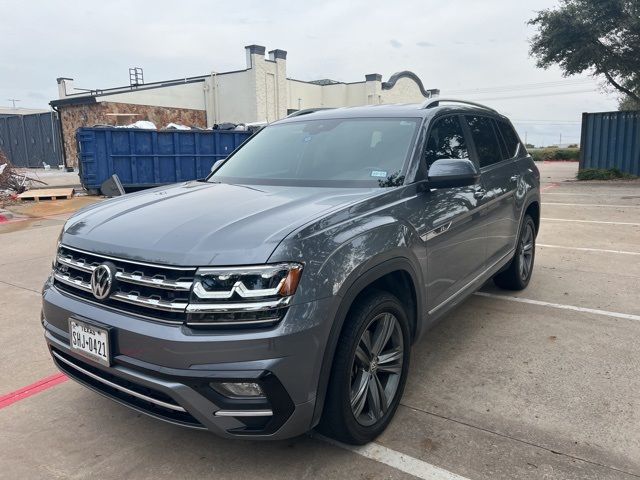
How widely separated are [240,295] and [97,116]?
24.6 meters

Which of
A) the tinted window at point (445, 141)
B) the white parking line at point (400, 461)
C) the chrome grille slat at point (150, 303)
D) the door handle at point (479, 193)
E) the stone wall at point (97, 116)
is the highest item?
the stone wall at point (97, 116)

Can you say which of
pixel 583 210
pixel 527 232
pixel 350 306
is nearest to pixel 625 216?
pixel 583 210

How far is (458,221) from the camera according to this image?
144 inches

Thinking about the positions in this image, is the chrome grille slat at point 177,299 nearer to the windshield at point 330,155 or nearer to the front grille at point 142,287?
the front grille at point 142,287

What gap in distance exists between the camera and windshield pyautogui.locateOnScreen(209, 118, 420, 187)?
3.38 meters

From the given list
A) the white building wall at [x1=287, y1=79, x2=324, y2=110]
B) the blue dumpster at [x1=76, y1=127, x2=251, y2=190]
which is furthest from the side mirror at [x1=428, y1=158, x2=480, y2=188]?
the white building wall at [x1=287, y1=79, x2=324, y2=110]

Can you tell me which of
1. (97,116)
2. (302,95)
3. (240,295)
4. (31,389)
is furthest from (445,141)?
(302,95)

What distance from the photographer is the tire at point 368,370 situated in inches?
98.9

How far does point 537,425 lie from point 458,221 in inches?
54.0

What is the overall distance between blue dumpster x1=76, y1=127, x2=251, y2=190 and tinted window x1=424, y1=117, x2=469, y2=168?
12.3m

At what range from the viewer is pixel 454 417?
3107 mm

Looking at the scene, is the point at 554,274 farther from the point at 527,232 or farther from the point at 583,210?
the point at 583,210

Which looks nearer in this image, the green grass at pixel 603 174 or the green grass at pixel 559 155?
the green grass at pixel 603 174

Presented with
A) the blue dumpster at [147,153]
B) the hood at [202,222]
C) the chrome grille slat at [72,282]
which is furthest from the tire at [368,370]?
the blue dumpster at [147,153]
